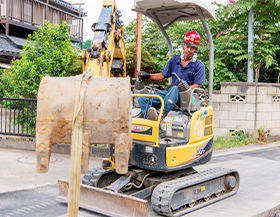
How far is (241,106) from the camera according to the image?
36.1 ft

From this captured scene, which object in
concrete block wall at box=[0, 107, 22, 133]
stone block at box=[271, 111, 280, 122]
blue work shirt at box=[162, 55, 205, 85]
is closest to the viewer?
blue work shirt at box=[162, 55, 205, 85]

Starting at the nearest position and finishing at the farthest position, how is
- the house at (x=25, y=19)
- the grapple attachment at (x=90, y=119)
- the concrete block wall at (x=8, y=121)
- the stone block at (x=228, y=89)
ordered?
the grapple attachment at (x=90, y=119), the concrete block wall at (x=8, y=121), the stone block at (x=228, y=89), the house at (x=25, y=19)

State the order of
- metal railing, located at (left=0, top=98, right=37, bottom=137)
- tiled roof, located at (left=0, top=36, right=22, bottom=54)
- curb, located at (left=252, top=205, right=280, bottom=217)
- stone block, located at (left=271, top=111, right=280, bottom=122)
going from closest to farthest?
curb, located at (left=252, top=205, right=280, bottom=217)
metal railing, located at (left=0, top=98, right=37, bottom=137)
stone block, located at (left=271, top=111, right=280, bottom=122)
tiled roof, located at (left=0, top=36, right=22, bottom=54)

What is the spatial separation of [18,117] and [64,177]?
3.70 meters

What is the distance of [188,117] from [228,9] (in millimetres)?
7810

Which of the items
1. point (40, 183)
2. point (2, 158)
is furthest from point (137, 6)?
point (2, 158)

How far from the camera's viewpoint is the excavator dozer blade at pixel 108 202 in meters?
4.36

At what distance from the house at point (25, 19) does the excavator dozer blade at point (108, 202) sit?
40.1ft

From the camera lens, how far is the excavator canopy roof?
574 cm

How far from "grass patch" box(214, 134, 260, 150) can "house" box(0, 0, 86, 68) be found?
10605 millimetres

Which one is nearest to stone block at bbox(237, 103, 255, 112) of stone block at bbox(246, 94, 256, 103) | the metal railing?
stone block at bbox(246, 94, 256, 103)

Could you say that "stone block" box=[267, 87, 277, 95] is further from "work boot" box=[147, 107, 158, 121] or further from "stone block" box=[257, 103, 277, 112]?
"work boot" box=[147, 107, 158, 121]

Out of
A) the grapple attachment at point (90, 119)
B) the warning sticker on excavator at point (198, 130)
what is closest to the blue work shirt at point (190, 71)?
the warning sticker on excavator at point (198, 130)

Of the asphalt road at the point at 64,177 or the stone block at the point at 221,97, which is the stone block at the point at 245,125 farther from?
the asphalt road at the point at 64,177
